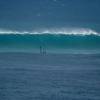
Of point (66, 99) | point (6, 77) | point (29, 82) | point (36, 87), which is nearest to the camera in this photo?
point (66, 99)

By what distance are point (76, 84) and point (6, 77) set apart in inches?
216

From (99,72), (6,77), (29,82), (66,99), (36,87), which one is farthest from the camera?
(99,72)

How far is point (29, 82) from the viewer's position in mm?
31297

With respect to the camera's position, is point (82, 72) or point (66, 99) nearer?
point (66, 99)

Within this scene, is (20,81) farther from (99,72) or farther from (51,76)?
(99,72)

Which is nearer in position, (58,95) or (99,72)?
(58,95)

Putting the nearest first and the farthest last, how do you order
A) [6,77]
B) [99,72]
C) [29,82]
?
[29,82] < [6,77] < [99,72]

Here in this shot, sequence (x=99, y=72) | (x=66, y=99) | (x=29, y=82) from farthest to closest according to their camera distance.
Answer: (x=99, y=72), (x=29, y=82), (x=66, y=99)

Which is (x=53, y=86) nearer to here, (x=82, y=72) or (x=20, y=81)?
(x=20, y=81)

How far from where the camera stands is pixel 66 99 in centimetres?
2523

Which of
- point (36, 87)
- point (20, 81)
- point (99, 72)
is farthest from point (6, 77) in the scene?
point (99, 72)

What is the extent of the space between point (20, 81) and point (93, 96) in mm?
7091

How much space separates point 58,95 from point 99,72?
40.7 feet

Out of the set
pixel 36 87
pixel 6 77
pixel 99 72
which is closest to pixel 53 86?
pixel 36 87
